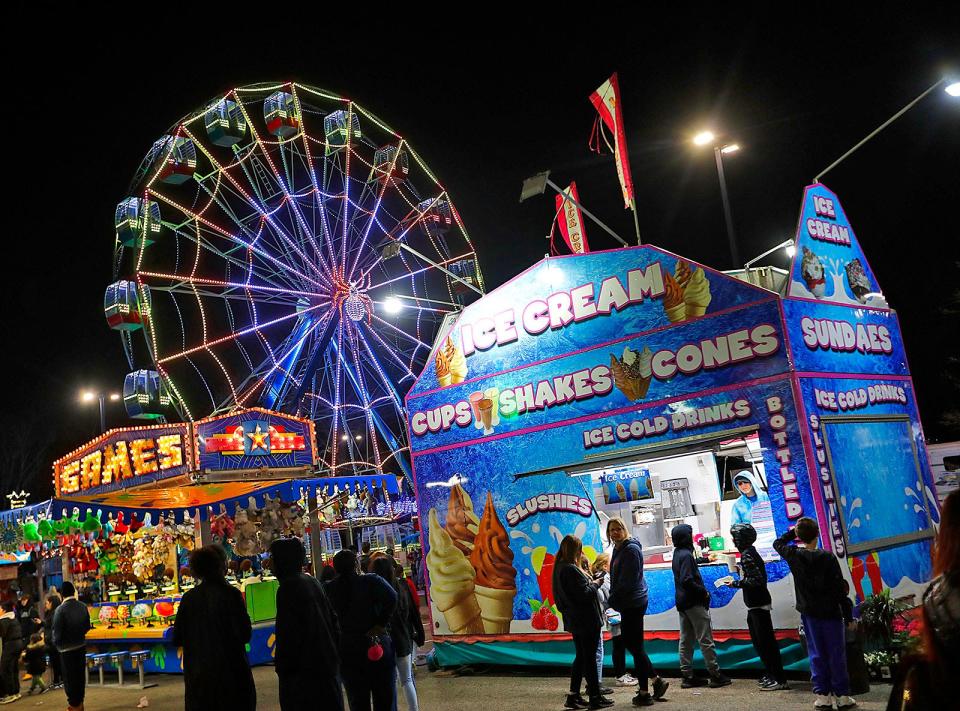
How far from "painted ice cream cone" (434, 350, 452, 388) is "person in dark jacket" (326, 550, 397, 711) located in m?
4.93

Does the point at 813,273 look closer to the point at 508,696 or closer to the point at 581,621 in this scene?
the point at 581,621

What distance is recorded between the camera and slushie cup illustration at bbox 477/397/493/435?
34.7 feet

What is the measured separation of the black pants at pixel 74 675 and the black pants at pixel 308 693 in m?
5.37

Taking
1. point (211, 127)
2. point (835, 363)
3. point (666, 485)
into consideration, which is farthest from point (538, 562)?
point (211, 127)

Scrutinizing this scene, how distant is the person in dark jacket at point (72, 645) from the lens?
31.4 feet

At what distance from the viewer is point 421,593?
973 inches

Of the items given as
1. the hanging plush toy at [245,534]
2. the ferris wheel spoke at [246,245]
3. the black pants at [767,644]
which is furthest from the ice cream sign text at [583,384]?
the ferris wheel spoke at [246,245]

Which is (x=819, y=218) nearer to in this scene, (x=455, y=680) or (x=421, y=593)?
(x=455, y=680)

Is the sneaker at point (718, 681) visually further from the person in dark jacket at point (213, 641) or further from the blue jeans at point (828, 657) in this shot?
the person in dark jacket at point (213, 641)

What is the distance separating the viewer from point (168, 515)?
1238 centimetres

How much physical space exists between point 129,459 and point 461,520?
877 centimetres

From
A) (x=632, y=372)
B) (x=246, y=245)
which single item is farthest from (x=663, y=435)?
(x=246, y=245)

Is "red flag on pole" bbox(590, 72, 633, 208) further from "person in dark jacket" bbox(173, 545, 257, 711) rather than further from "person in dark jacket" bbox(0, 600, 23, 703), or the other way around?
"person in dark jacket" bbox(0, 600, 23, 703)

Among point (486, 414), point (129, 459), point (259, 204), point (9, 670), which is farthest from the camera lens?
point (259, 204)
